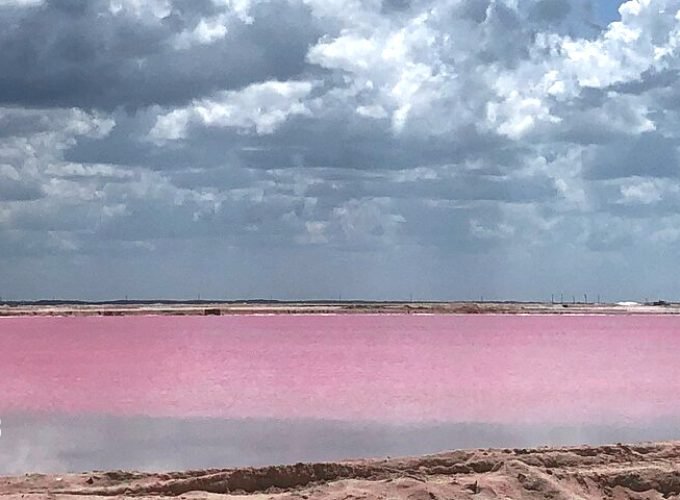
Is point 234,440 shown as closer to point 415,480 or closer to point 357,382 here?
point 415,480

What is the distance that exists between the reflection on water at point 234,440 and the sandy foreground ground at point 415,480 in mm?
3406

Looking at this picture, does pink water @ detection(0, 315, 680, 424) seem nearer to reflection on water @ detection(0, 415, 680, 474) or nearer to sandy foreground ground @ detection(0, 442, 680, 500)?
reflection on water @ detection(0, 415, 680, 474)

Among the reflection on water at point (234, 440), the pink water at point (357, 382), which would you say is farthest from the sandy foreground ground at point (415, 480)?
the pink water at point (357, 382)

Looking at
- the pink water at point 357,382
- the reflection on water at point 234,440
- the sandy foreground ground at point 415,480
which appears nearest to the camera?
the sandy foreground ground at point 415,480

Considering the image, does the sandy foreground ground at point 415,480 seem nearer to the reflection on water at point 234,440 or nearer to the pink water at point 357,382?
the reflection on water at point 234,440

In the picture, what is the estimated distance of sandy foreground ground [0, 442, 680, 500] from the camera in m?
10.2

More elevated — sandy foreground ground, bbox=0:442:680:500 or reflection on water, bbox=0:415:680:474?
sandy foreground ground, bbox=0:442:680:500

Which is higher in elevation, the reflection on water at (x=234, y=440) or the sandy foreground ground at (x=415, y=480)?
the sandy foreground ground at (x=415, y=480)

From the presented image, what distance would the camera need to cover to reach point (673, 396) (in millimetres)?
24688

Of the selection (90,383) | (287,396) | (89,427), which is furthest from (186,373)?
(89,427)

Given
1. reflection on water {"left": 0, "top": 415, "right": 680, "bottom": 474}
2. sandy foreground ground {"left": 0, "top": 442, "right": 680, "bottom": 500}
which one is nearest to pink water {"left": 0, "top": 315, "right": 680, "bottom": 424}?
Answer: reflection on water {"left": 0, "top": 415, "right": 680, "bottom": 474}

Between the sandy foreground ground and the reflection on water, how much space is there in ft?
11.2

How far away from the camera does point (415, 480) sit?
10.7m

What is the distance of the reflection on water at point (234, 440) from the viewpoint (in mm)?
15469
